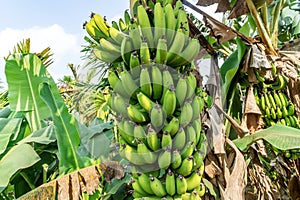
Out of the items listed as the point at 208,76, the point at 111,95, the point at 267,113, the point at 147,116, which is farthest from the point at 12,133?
the point at 267,113

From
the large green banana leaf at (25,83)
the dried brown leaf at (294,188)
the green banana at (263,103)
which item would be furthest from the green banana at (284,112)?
the large green banana leaf at (25,83)

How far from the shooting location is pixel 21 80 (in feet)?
6.31

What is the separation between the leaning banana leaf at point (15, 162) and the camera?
4.86 feet

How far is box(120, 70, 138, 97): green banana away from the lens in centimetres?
123

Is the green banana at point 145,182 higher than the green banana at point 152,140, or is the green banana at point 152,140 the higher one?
the green banana at point 152,140

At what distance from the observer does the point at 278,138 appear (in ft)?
4.91

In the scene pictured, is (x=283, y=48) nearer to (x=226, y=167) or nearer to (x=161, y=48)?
(x=226, y=167)

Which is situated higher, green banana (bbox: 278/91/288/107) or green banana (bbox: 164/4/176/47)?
green banana (bbox: 164/4/176/47)

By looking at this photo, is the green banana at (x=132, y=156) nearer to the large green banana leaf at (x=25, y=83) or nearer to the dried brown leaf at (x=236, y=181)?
the dried brown leaf at (x=236, y=181)

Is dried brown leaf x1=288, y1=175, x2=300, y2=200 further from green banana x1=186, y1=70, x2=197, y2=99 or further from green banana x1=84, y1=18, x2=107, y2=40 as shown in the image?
green banana x1=84, y1=18, x2=107, y2=40

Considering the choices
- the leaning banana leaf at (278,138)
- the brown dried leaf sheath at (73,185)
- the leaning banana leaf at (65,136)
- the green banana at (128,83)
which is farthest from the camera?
the leaning banana leaf at (65,136)

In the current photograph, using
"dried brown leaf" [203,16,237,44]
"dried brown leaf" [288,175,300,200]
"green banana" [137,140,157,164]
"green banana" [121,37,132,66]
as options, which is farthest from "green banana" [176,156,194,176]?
"dried brown leaf" [288,175,300,200]

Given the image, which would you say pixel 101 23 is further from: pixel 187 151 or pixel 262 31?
pixel 262 31

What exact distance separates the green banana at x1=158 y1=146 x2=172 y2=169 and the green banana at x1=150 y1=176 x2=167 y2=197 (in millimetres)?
52
